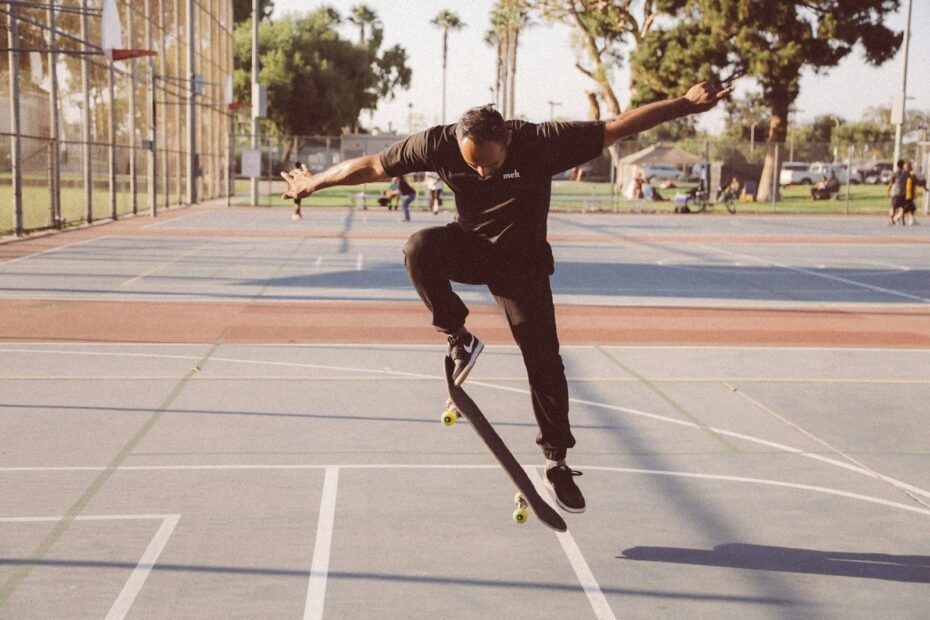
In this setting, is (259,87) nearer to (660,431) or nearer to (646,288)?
(646,288)

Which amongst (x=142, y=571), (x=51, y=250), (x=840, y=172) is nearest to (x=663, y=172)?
(x=840, y=172)

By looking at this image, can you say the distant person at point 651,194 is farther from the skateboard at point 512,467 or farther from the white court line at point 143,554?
the white court line at point 143,554

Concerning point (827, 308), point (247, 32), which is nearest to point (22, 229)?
point (827, 308)

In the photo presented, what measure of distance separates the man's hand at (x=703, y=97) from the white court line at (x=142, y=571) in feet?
11.2

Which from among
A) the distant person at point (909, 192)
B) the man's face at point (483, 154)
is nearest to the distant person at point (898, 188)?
the distant person at point (909, 192)

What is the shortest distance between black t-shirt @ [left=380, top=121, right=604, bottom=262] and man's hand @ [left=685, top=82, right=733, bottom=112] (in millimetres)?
471

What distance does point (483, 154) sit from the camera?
5223 millimetres

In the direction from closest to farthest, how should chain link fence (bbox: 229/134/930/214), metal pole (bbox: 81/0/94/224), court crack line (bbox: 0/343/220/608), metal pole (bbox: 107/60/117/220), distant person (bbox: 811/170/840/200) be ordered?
court crack line (bbox: 0/343/220/608) → metal pole (bbox: 81/0/94/224) → metal pole (bbox: 107/60/117/220) → chain link fence (bbox: 229/134/930/214) → distant person (bbox: 811/170/840/200)

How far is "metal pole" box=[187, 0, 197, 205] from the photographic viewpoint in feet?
139

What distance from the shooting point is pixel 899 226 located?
38.0m

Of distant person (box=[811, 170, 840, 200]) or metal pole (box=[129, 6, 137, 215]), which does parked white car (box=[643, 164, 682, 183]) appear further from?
metal pole (box=[129, 6, 137, 215])

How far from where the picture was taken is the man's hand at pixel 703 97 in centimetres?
534

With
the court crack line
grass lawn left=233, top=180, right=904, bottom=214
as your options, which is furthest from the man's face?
→ grass lawn left=233, top=180, right=904, bottom=214

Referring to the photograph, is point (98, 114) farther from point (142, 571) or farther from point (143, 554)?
point (142, 571)
